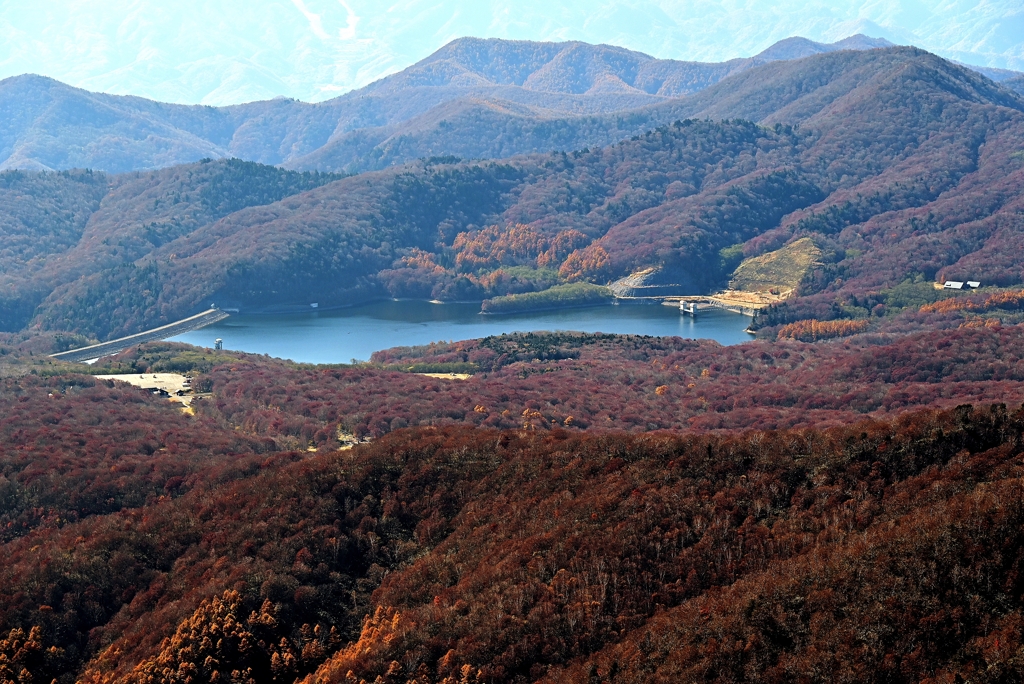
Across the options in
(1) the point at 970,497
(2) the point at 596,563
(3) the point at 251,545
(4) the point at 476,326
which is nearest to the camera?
(1) the point at 970,497

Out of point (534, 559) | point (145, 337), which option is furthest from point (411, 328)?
point (534, 559)

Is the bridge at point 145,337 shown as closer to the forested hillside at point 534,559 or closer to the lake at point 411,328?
the lake at point 411,328

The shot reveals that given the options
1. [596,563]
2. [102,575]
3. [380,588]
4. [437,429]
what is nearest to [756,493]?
[596,563]

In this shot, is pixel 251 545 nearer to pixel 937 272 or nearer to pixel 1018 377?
pixel 1018 377

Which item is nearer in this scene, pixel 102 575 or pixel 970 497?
pixel 970 497

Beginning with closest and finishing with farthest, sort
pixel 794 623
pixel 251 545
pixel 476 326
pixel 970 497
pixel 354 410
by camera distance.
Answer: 1. pixel 794 623
2. pixel 970 497
3. pixel 251 545
4. pixel 354 410
5. pixel 476 326

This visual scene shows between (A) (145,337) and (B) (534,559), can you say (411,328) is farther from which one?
(B) (534,559)

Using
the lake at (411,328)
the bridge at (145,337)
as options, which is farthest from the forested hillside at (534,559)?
the bridge at (145,337)
